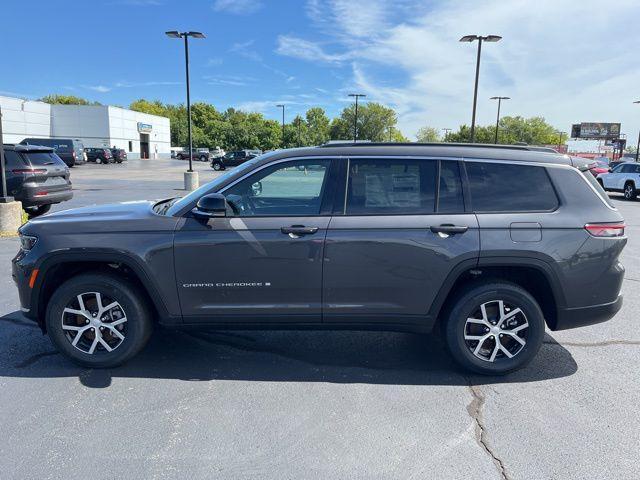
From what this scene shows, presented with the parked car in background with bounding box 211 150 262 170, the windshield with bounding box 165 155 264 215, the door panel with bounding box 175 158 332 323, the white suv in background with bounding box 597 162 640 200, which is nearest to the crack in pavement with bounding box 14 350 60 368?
the door panel with bounding box 175 158 332 323

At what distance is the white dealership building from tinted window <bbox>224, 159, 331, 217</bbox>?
54517mm

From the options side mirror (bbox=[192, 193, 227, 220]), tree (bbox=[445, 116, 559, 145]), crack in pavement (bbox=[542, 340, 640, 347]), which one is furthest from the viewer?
tree (bbox=[445, 116, 559, 145])

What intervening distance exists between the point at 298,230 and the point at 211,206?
65cm

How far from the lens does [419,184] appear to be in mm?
3559

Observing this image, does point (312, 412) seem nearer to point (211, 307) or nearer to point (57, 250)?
point (211, 307)

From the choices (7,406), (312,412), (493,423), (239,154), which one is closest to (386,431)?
(312,412)

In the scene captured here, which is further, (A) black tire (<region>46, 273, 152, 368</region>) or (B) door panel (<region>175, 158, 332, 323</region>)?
(A) black tire (<region>46, 273, 152, 368</region>)

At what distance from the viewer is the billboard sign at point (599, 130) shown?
257ft

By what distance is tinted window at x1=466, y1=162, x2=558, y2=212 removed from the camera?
3.54 meters

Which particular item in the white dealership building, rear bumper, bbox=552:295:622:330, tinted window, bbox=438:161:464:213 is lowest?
rear bumper, bbox=552:295:622:330

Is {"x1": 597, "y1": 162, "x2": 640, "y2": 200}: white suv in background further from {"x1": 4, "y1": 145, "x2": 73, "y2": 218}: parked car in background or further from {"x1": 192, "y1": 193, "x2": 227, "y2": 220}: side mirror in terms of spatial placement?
{"x1": 192, "y1": 193, "x2": 227, "y2": 220}: side mirror

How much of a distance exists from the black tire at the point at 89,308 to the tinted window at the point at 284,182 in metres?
1.07

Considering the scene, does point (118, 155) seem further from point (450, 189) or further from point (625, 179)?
point (450, 189)

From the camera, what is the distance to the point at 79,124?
5881 centimetres
